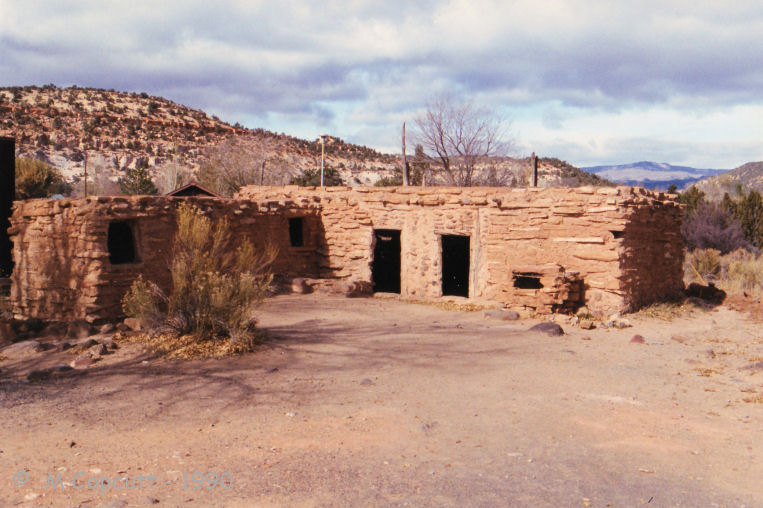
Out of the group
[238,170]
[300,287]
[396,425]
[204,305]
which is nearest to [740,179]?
[238,170]

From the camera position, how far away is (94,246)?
30.7ft

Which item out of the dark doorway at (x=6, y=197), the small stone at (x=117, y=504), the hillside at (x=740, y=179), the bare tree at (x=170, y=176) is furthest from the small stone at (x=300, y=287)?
the hillside at (x=740, y=179)

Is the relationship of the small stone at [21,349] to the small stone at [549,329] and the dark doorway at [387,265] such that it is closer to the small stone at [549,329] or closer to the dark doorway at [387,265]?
the small stone at [549,329]

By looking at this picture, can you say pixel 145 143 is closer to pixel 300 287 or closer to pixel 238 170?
pixel 238 170

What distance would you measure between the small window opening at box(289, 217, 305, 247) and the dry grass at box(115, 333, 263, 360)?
23.0 feet

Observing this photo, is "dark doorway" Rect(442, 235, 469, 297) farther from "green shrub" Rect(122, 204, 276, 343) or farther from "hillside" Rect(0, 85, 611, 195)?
"hillside" Rect(0, 85, 611, 195)

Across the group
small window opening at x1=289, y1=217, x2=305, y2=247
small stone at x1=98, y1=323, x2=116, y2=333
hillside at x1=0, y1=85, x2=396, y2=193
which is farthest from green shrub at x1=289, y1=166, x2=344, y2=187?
small stone at x1=98, y1=323, x2=116, y2=333

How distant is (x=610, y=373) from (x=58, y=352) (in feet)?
24.3

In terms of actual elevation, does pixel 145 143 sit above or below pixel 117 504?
above

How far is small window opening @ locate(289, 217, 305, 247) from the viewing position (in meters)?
14.9

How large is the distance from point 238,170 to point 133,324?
73.8ft

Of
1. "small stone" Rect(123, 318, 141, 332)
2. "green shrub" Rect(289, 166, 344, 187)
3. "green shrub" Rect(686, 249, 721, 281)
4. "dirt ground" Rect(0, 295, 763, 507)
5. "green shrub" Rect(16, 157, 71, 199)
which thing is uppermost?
"green shrub" Rect(289, 166, 344, 187)

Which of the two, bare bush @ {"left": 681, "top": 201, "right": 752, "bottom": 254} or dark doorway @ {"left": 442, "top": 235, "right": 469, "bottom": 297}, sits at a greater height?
bare bush @ {"left": 681, "top": 201, "right": 752, "bottom": 254}

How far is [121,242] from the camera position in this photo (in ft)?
36.0
